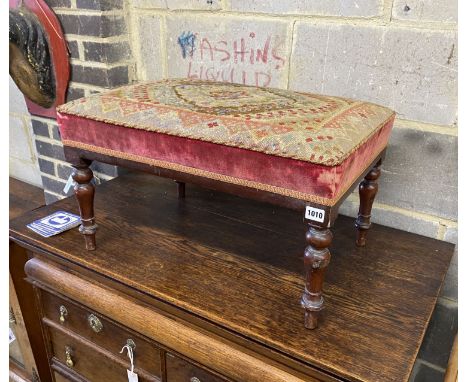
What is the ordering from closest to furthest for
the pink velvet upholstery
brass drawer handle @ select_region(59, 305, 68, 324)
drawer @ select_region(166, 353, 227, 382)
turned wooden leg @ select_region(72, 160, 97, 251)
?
the pink velvet upholstery < drawer @ select_region(166, 353, 227, 382) < turned wooden leg @ select_region(72, 160, 97, 251) < brass drawer handle @ select_region(59, 305, 68, 324)

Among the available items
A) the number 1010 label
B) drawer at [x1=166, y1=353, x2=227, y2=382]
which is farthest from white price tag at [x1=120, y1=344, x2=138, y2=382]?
the number 1010 label

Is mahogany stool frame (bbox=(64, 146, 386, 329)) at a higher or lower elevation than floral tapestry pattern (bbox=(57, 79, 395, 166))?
lower

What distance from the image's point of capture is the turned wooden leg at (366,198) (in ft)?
3.32

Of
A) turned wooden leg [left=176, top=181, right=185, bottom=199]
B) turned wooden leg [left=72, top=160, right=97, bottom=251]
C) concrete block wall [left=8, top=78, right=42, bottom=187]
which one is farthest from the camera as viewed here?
concrete block wall [left=8, top=78, right=42, bottom=187]

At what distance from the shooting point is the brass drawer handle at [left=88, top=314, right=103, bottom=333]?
41.0 inches

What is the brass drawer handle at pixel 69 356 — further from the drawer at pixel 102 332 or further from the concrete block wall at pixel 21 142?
the concrete block wall at pixel 21 142

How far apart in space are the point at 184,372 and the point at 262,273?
27cm

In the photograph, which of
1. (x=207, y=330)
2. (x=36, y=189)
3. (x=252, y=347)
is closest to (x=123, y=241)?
(x=207, y=330)

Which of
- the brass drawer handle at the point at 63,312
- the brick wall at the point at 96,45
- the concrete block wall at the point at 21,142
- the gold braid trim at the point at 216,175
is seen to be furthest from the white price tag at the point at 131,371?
the concrete block wall at the point at 21,142

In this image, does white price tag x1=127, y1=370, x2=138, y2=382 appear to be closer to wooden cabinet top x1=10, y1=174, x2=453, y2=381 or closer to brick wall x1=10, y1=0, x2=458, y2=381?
wooden cabinet top x1=10, y1=174, x2=453, y2=381

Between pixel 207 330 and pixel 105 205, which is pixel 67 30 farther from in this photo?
pixel 207 330

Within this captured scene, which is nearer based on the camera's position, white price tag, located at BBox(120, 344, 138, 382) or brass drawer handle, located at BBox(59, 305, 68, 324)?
white price tag, located at BBox(120, 344, 138, 382)

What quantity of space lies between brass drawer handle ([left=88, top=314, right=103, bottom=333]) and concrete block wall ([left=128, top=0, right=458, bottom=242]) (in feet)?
2.49

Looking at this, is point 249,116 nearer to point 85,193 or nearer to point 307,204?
point 307,204
